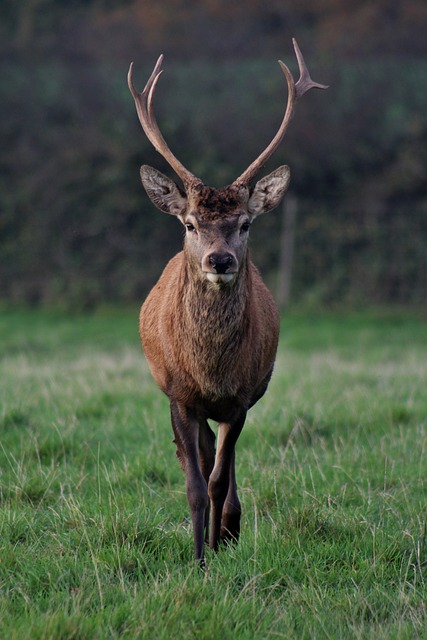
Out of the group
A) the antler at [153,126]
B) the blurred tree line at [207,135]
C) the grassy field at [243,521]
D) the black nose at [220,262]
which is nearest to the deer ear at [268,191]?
the antler at [153,126]

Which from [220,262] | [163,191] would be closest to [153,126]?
[163,191]

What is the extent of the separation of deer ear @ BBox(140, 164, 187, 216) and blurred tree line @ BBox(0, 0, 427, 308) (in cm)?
1284

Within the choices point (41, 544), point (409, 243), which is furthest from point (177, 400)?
point (409, 243)

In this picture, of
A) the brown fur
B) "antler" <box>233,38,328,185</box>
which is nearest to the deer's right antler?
"antler" <box>233,38,328,185</box>

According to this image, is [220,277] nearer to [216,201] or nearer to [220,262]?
[220,262]

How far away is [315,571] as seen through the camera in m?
4.14

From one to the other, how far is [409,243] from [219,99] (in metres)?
6.70

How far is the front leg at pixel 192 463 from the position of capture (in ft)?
15.4

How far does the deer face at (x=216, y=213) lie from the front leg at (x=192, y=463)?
2.39 feet

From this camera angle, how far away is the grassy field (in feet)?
12.0

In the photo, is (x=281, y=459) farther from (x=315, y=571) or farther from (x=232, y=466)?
(x=315, y=571)

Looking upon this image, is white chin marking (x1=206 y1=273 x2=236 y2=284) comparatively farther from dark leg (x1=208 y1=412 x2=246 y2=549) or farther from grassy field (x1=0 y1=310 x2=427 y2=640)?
grassy field (x1=0 y1=310 x2=427 y2=640)

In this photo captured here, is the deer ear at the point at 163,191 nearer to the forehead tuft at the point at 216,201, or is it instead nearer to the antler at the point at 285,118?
the forehead tuft at the point at 216,201

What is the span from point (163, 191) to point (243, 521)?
6.07 feet
